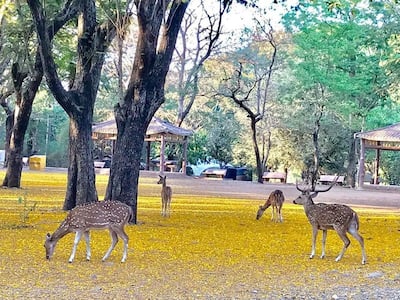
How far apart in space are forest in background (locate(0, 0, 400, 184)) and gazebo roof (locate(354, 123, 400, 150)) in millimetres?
1497

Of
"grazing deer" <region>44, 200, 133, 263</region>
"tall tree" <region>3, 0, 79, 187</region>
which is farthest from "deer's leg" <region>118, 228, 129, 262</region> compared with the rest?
"tall tree" <region>3, 0, 79, 187</region>

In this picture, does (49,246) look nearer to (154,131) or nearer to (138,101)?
(138,101)

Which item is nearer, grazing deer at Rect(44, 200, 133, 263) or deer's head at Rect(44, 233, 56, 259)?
grazing deer at Rect(44, 200, 133, 263)

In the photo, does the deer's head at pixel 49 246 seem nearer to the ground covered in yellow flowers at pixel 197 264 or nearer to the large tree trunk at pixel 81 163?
the ground covered in yellow flowers at pixel 197 264

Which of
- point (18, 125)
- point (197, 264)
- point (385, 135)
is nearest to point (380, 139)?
point (385, 135)

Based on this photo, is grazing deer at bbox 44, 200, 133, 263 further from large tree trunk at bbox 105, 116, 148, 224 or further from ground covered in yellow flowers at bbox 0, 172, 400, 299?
large tree trunk at bbox 105, 116, 148, 224

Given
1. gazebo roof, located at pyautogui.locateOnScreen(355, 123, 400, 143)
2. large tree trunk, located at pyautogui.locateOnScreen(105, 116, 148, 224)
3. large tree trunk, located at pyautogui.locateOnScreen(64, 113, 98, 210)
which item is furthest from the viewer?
gazebo roof, located at pyautogui.locateOnScreen(355, 123, 400, 143)

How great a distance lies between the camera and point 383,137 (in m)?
30.2

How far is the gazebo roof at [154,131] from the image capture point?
1358 inches

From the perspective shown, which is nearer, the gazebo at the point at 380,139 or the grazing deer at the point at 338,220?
the grazing deer at the point at 338,220

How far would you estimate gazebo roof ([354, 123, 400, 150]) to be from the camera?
98.1 ft

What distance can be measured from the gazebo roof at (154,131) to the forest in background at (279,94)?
230cm

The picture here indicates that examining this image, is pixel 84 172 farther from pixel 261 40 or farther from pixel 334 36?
pixel 261 40

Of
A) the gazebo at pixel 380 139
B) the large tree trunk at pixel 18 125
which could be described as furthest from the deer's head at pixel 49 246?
the gazebo at pixel 380 139
